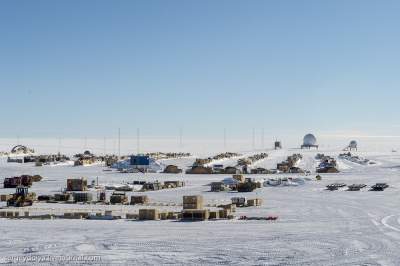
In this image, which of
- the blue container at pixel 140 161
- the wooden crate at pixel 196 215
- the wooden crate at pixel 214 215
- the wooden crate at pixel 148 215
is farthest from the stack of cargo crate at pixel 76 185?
the blue container at pixel 140 161

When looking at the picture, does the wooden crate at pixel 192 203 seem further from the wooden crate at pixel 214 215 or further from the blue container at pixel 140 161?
the blue container at pixel 140 161

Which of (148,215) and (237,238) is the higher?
(148,215)

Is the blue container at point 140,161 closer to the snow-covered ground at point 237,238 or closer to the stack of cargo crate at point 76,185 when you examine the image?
the stack of cargo crate at point 76,185

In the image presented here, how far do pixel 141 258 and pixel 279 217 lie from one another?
36.2 ft

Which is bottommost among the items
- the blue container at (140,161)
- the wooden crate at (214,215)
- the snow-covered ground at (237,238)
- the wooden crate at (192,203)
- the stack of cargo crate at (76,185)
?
the snow-covered ground at (237,238)

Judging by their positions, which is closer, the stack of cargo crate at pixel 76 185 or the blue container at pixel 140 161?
the stack of cargo crate at pixel 76 185

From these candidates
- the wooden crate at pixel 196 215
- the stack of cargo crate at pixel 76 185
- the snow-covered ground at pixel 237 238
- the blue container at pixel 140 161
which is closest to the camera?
the snow-covered ground at pixel 237 238

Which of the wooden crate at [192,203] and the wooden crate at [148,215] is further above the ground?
the wooden crate at [192,203]

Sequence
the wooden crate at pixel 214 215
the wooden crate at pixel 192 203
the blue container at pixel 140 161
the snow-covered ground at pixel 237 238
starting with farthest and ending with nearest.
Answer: the blue container at pixel 140 161, the wooden crate at pixel 192 203, the wooden crate at pixel 214 215, the snow-covered ground at pixel 237 238

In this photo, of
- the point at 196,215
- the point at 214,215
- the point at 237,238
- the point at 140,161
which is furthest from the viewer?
the point at 140,161

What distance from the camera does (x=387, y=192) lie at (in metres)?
40.3

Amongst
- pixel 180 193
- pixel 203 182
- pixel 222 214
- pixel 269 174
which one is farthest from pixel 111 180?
pixel 222 214

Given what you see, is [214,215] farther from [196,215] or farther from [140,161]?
[140,161]

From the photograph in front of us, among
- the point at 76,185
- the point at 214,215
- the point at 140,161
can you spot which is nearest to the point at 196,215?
the point at 214,215
